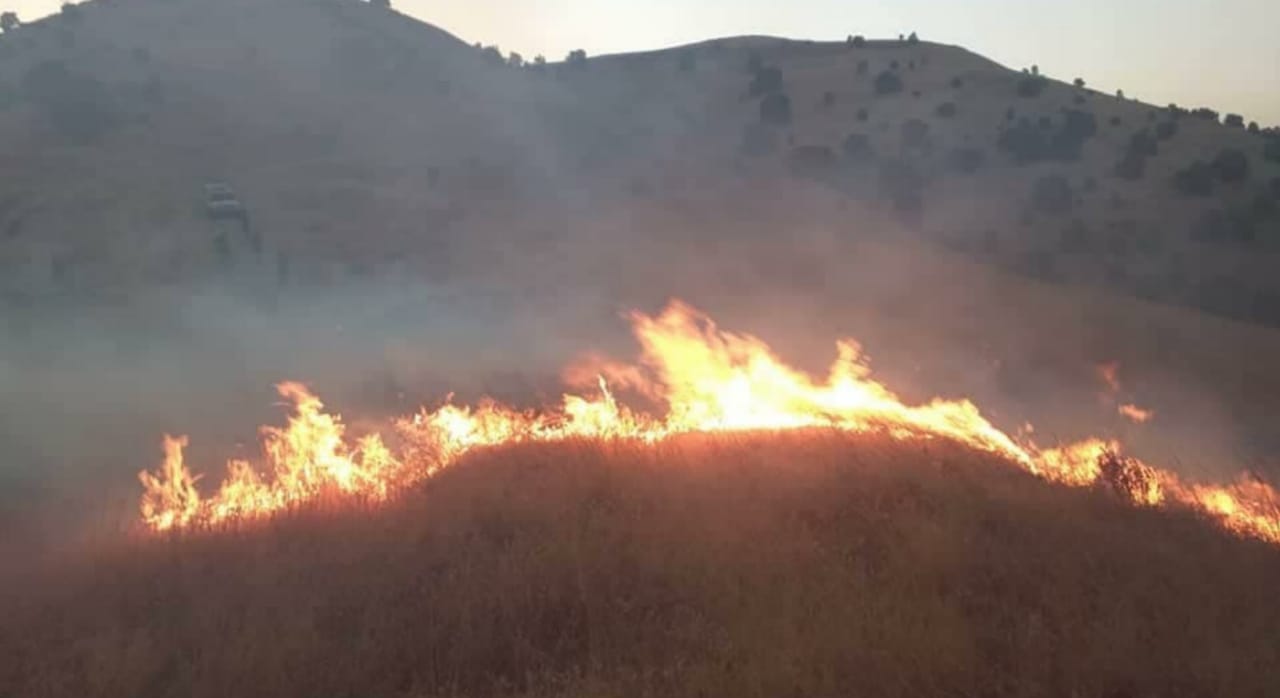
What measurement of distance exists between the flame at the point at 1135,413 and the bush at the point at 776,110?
2086 inches

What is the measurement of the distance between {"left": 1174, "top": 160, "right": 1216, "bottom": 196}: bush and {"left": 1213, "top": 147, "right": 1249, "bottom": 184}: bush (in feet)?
1.21

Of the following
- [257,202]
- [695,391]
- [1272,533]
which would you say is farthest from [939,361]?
[257,202]

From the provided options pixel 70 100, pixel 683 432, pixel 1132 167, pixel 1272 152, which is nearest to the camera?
pixel 683 432

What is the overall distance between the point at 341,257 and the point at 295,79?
1384 inches

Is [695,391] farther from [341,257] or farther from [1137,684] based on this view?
[341,257]

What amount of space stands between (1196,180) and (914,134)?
18134mm

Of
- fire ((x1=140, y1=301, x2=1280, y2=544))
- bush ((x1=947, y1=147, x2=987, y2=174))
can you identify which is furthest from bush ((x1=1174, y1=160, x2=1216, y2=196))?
fire ((x1=140, y1=301, x2=1280, y2=544))

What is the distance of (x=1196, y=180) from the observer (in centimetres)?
5641

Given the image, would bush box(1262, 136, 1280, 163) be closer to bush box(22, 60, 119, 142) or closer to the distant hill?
the distant hill

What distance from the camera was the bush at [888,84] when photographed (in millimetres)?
79625

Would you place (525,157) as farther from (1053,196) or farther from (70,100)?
(1053,196)

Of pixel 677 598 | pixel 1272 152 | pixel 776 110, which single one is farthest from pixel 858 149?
pixel 677 598

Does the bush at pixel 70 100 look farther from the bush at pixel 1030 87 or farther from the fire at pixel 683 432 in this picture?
the bush at pixel 1030 87

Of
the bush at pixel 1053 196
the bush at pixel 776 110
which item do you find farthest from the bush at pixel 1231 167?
the bush at pixel 776 110
